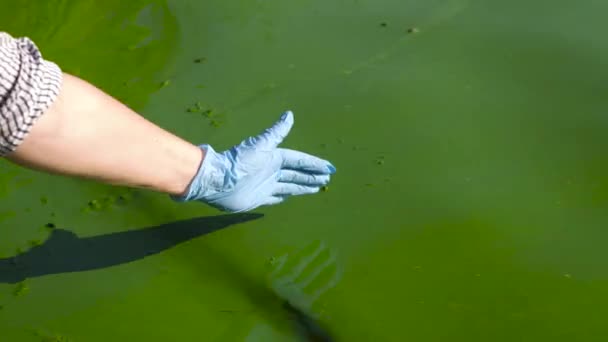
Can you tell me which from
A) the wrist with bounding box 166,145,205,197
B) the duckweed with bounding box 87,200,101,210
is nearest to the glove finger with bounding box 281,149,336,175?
the wrist with bounding box 166,145,205,197

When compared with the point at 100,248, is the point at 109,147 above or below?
above

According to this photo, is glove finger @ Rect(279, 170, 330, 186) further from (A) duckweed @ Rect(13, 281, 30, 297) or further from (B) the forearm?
(A) duckweed @ Rect(13, 281, 30, 297)

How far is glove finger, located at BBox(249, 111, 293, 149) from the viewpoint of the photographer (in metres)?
1.82

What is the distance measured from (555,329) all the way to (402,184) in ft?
1.69

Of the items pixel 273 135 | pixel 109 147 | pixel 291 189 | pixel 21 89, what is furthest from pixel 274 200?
pixel 21 89

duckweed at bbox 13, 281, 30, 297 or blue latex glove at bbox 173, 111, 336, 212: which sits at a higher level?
blue latex glove at bbox 173, 111, 336, 212

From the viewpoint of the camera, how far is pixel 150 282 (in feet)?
6.06

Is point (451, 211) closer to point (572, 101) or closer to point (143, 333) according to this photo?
point (572, 101)

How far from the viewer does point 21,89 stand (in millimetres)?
1270

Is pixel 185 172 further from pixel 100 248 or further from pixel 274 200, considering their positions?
pixel 100 248

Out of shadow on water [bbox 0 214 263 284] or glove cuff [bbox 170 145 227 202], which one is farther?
shadow on water [bbox 0 214 263 284]

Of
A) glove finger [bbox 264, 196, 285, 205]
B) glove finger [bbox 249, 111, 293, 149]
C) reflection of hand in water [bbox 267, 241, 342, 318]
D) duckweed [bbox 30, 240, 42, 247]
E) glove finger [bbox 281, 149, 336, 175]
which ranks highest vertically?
glove finger [bbox 249, 111, 293, 149]

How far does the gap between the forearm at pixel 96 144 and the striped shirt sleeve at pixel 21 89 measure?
18 mm

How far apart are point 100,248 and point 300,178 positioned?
51cm
